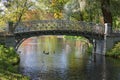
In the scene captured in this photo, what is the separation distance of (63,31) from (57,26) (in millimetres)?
1128

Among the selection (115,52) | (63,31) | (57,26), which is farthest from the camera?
(63,31)

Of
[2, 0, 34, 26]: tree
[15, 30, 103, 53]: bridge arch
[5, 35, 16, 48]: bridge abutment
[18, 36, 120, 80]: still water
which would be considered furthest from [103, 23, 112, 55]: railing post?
[5, 35, 16, 48]: bridge abutment

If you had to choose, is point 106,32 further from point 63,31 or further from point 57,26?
point 57,26

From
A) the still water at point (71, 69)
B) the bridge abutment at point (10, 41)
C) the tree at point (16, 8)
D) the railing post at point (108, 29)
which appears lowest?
the still water at point (71, 69)

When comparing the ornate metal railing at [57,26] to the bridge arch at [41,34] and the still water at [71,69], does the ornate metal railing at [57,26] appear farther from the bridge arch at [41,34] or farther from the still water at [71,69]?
the still water at [71,69]

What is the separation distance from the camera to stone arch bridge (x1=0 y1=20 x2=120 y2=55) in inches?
2009

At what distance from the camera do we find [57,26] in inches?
2132

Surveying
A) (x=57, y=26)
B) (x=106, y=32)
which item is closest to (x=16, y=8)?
(x=57, y=26)

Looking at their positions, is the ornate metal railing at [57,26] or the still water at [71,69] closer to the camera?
the still water at [71,69]

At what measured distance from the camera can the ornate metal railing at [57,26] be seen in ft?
172

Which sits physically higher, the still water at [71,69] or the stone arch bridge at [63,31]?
the stone arch bridge at [63,31]

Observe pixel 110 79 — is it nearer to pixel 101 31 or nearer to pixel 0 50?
pixel 0 50

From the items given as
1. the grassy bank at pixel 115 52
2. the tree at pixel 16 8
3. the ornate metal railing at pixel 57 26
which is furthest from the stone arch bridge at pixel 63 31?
the tree at pixel 16 8

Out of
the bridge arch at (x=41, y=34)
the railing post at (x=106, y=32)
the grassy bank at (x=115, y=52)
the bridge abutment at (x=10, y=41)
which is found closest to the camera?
the bridge abutment at (x=10, y=41)
